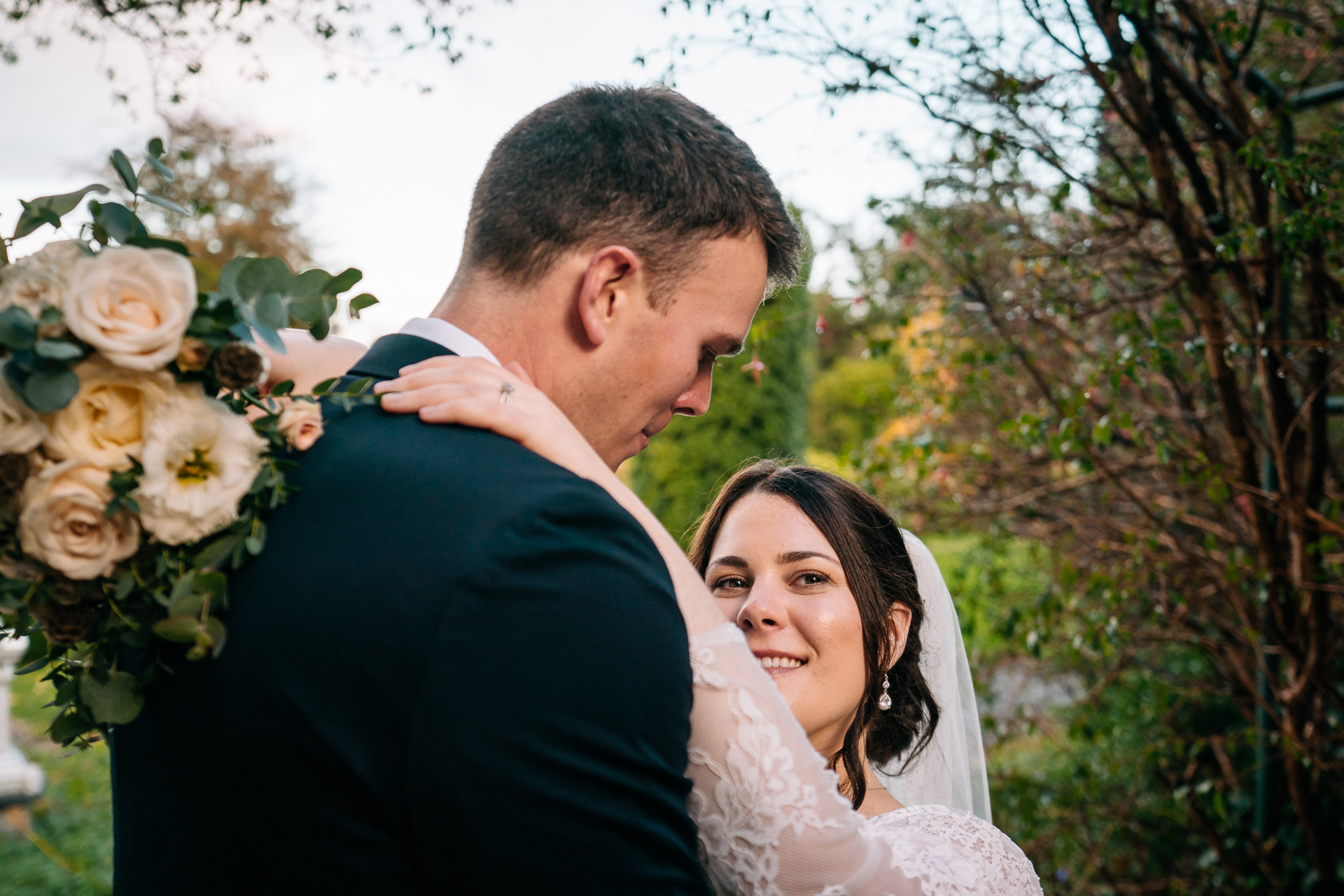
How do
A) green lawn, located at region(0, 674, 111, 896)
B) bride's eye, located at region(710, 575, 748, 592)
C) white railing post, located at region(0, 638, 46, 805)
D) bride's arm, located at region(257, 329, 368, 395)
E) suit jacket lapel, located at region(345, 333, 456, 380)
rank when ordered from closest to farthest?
suit jacket lapel, located at region(345, 333, 456, 380) < bride's arm, located at region(257, 329, 368, 395) < bride's eye, located at region(710, 575, 748, 592) < green lawn, located at region(0, 674, 111, 896) < white railing post, located at region(0, 638, 46, 805)

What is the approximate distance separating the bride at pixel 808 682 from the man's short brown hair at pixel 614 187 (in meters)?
0.25

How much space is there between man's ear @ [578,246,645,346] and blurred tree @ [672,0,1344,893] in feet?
5.49

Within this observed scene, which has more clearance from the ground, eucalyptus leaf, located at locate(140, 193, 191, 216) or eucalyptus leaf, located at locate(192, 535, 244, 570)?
eucalyptus leaf, located at locate(140, 193, 191, 216)

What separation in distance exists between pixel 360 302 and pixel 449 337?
0.19 meters

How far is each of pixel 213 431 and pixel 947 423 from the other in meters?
4.47

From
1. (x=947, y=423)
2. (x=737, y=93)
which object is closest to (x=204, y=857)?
(x=737, y=93)

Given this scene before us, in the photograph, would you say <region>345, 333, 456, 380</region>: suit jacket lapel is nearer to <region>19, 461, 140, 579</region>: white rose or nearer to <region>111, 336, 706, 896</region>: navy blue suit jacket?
<region>111, 336, 706, 896</region>: navy blue suit jacket

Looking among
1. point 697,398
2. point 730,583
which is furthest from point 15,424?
point 730,583

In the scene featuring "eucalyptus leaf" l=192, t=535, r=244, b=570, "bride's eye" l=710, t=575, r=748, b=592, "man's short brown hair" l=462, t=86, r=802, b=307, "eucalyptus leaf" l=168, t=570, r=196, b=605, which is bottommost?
"bride's eye" l=710, t=575, r=748, b=592

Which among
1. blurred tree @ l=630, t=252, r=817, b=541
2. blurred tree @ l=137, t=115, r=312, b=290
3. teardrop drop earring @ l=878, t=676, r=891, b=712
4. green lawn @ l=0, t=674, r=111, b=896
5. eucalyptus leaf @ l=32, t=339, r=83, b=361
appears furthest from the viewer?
blurred tree @ l=137, t=115, r=312, b=290

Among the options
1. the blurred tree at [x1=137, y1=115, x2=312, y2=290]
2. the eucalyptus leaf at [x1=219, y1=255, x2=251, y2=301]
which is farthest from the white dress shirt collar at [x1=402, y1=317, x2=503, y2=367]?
the blurred tree at [x1=137, y1=115, x2=312, y2=290]

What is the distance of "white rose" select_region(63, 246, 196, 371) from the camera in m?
1.08

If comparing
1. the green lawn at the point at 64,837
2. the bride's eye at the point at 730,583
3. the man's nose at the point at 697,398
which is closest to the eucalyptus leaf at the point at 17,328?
the man's nose at the point at 697,398

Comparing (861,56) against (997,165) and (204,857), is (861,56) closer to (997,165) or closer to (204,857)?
(997,165)
